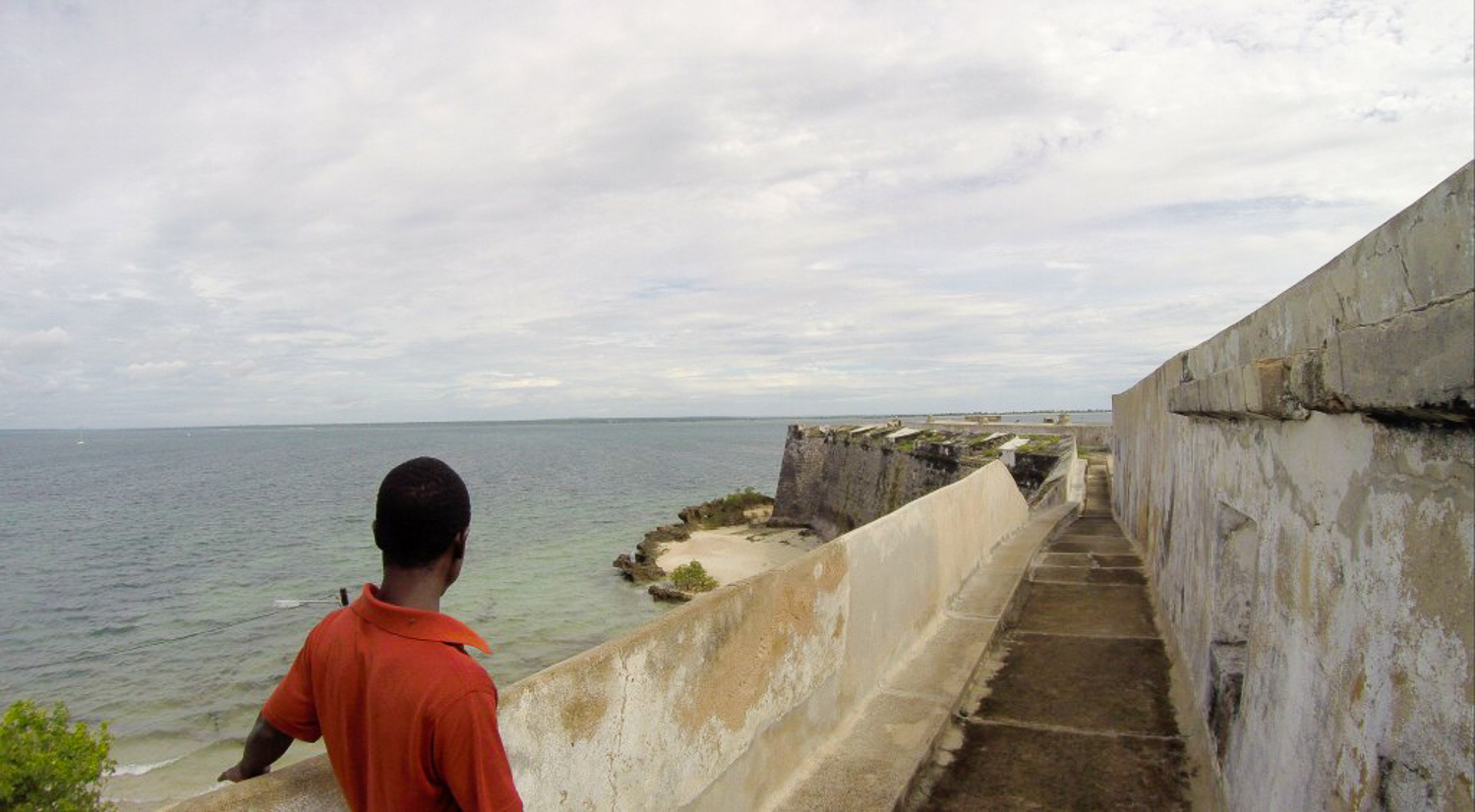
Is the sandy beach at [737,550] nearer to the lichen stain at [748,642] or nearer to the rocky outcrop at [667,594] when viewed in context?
the rocky outcrop at [667,594]

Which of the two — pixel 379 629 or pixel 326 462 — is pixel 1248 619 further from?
pixel 326 462

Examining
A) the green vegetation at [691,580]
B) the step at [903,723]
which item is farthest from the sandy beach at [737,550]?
the step at [903,723]

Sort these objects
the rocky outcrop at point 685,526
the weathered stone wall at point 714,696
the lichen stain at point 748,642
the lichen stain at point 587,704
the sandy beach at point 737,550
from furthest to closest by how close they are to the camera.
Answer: the sandy beach at point 737,550 → the rocky outcrop at point 685,526 → the lichen stain at point 748,642 → the lichen stain at point 587,704 → the weathered stone wall at point 714,696

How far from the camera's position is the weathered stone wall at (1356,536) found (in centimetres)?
167

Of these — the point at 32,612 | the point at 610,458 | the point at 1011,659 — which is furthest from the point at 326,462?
the point at 1011,659

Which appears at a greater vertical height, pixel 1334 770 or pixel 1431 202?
pixel 1431 202

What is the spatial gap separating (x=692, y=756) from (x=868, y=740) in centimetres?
160

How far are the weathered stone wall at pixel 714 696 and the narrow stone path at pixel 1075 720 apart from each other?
2.35 feet

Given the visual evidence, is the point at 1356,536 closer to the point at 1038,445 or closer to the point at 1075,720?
the point at 1075,720

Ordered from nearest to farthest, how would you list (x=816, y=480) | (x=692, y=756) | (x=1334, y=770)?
(x=1334, y=770) < (x=692, y=756) < (x=816, y=480)

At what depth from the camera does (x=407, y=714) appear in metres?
1.63

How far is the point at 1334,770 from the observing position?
87.4 inches

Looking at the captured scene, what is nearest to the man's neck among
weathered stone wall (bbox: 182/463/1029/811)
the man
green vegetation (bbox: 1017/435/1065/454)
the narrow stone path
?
the man

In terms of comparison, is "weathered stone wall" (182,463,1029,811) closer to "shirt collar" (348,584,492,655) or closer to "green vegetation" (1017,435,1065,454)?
"shirt collar" (348,584,492,655)
